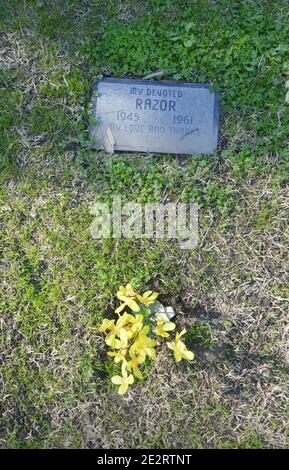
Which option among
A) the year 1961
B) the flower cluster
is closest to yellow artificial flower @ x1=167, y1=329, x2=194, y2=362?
the flower cluster

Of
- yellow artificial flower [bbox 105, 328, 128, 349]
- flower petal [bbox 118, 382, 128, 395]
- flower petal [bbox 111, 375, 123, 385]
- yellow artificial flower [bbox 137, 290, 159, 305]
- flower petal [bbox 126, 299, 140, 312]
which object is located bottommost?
flower petal [bbox 118, 382, 128, 395]

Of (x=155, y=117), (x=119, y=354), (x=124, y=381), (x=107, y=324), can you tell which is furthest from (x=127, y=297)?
(x=155, y=117)

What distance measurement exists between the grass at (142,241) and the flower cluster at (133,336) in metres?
0.16

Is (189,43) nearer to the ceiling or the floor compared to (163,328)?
nearer to the ceiling

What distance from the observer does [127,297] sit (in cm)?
276

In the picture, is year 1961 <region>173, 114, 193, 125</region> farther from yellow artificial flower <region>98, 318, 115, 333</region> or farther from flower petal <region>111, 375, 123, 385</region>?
flower petal <region>111, 375, 123, 385</region>

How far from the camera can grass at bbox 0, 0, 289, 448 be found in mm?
2857

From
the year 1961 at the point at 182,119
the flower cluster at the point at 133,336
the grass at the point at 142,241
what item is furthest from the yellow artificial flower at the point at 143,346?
the year 1961 at the point at 182,119

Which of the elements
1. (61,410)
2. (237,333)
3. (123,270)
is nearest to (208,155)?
(123,270)

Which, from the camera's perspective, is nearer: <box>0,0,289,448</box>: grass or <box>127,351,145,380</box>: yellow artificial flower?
<box>127,351,145,380</box>: yellow artificial flower

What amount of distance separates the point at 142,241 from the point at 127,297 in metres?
0.37

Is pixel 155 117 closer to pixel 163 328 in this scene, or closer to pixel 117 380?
pixel 163 328

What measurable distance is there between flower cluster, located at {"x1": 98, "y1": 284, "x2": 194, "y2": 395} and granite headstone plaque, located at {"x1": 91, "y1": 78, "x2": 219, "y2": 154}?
33.5 inches
